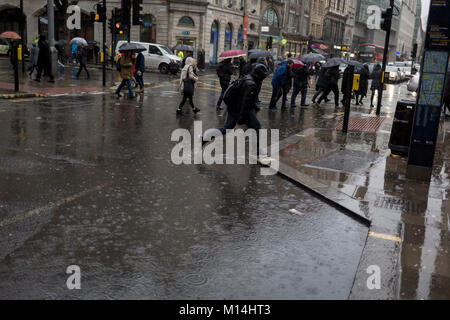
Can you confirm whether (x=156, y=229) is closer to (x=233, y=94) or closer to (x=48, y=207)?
(x=48, y=207)

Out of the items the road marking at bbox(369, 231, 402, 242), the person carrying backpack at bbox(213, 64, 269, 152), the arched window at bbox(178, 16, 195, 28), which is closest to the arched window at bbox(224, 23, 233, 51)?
the arched window at bbox(178, 16, 195, 28)

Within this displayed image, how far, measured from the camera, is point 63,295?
3.48 metres

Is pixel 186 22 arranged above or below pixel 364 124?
above

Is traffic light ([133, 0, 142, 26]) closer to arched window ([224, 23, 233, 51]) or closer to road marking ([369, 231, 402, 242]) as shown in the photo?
road marking ([369, 231, 402, 242])

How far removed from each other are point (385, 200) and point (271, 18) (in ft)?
178

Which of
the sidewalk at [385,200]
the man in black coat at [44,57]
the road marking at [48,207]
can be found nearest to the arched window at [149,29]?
the man in black coat at [44,57]

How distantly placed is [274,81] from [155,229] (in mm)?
11317

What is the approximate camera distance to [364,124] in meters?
13.4

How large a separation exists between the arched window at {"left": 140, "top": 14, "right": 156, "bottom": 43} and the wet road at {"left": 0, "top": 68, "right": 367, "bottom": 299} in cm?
3684

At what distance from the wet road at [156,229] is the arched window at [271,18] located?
50.5 m

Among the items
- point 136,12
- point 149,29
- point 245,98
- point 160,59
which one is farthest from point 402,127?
point 149,29

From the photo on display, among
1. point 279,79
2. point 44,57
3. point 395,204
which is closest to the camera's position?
point 395,204

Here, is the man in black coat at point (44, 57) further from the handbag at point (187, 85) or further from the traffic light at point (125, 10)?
the handbag at point (187, 85)
